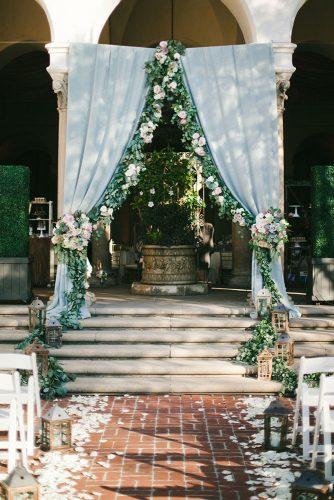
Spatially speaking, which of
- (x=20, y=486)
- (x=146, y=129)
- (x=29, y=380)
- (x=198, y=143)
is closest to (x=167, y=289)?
(x=198, y=143)

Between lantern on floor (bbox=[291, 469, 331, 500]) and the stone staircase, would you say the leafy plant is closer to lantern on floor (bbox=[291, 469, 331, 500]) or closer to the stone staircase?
the stone staircase

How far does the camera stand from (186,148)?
37.4ft

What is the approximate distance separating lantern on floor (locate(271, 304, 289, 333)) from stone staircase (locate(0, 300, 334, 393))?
0.33m

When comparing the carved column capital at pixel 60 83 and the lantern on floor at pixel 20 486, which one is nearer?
the lantern on floor at pixel 20 486

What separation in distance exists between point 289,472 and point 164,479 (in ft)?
3.08

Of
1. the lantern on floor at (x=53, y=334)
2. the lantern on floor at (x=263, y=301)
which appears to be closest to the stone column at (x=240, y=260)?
the lantern on floor at (x=263, y=301)

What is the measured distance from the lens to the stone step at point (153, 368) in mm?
9727

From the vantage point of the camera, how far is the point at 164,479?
6406 millimetres

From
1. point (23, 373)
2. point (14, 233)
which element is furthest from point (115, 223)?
point (23, 373)

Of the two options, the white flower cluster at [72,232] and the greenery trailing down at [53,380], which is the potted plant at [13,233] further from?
the greenery trailing down at [53,380]

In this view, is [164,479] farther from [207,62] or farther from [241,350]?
[207,62]

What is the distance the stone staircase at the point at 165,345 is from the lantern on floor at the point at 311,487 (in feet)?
15.5

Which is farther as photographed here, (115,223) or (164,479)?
(115,223)

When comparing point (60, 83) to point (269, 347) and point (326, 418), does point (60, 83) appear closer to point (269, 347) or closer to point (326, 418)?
point (269, 347)
